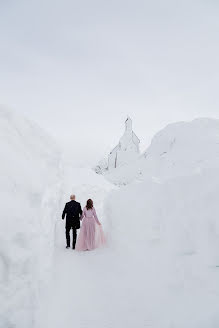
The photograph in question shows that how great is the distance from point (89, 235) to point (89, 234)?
3 centimetres

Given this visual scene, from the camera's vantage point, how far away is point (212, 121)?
29.3 metres

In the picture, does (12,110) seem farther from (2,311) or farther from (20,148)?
(2,311)

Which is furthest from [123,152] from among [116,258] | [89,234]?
[116,258]

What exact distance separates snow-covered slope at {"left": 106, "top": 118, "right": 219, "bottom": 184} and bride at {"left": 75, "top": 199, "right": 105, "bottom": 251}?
11164mm

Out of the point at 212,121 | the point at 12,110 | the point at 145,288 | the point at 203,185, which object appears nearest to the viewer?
the point at 145,288

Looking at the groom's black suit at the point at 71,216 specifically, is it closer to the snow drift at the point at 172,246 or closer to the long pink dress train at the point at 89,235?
the long pink dress train at the point at 89,235

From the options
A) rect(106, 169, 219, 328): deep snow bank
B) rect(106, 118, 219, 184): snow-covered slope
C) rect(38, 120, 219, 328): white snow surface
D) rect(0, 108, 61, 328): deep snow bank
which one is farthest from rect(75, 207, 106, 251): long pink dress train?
rect(106, 118, 219, 184): snow-covered slope

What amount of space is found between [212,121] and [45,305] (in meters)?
27.9

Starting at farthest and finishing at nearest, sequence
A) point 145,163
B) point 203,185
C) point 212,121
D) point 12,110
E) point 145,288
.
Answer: point 145,163 → point 212,121 → point 12,110 → point 203,185 → point 145,288

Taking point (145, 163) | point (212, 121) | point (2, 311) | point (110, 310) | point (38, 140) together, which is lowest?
point (110, 310)

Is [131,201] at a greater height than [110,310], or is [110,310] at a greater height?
[131,201]

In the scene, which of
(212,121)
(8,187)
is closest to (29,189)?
(8,187)

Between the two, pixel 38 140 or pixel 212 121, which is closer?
pixel 38 140

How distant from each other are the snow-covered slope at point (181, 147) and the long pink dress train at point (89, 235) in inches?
440
